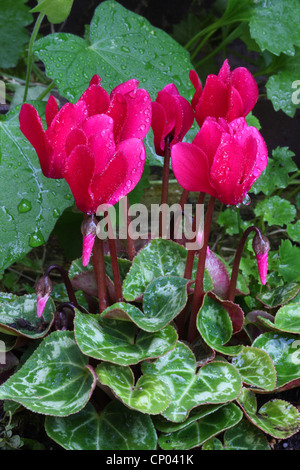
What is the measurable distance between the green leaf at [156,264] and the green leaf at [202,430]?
0.20m

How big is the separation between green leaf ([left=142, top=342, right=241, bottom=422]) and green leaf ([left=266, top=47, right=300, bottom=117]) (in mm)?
893

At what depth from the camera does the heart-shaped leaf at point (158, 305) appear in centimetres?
83

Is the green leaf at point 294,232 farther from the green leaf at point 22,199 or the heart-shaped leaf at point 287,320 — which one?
the green leaf at point 22,199

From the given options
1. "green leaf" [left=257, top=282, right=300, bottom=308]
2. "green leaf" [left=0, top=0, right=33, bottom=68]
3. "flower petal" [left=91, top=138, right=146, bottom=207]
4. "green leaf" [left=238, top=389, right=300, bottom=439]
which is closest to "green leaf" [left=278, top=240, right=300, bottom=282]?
"green leaf" [left=257, top=282, right=300, bottom=308]

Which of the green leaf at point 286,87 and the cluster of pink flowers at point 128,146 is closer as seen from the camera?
the cluster of pink flowers at point 128,146

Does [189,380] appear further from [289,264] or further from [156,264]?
[289,264]

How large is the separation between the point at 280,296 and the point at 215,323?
0.63ft

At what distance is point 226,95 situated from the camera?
0.80 meters

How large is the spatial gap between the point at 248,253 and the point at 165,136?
2.15 ft

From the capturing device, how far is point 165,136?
86cm

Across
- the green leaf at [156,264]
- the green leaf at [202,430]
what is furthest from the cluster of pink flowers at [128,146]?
the green leaf at [202,430]

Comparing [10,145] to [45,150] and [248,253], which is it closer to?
[45,150]

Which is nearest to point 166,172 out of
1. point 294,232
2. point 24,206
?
point 24,206

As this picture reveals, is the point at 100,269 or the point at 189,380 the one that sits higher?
the point at 100,269
